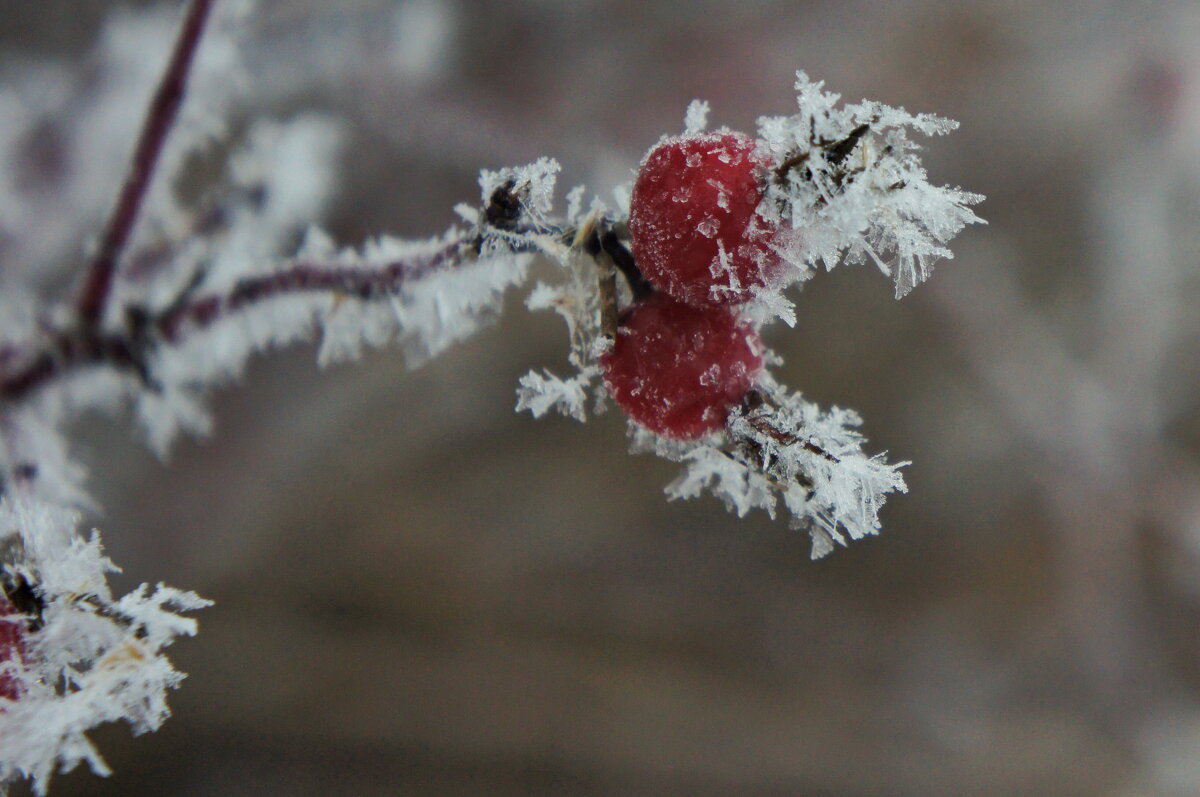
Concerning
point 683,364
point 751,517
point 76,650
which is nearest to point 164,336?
point 76,650

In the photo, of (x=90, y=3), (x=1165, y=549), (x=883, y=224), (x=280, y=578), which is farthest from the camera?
(x=1165, y=549)

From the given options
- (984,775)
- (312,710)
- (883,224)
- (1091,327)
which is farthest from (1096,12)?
(312,710)

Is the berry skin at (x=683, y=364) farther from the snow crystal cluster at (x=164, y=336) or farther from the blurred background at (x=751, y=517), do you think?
the blurred background at (x=751, y=517)

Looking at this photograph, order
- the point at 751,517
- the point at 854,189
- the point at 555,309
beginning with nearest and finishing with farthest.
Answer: the point at 854,189, the point at 555,309, the point at 751,517

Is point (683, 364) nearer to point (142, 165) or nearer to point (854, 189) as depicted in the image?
point (854, 189)

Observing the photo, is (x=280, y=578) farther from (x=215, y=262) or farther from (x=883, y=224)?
(x=883, y=224)

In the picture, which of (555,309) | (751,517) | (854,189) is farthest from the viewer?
(751,517)

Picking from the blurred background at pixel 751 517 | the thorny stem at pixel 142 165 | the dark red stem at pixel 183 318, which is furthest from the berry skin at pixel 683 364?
the blurred background at pixel 751 517

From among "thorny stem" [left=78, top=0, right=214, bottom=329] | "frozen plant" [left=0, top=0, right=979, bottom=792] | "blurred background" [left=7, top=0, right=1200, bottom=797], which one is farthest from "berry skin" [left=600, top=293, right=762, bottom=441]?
"blurred background" [left=7, top=0, right=1200, bottom=797]
